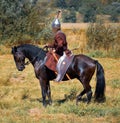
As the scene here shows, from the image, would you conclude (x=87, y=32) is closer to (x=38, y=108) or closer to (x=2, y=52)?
(x=2, y=52)

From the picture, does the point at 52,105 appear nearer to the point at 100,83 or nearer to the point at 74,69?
the point at 74,69

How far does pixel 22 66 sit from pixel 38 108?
1237mm

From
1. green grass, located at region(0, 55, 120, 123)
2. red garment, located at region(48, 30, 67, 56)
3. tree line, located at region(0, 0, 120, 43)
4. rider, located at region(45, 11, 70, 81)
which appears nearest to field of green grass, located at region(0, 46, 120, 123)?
green grass, located at region(0, 55, 120, 123)

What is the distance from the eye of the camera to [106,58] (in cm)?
2183

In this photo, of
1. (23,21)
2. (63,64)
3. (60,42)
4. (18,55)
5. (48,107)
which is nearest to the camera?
(48,107)

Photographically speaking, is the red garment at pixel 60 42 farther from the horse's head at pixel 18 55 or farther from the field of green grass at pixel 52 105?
the field of green grass at pixel 52 105

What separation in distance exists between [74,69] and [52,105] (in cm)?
104

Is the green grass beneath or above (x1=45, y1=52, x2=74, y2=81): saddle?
beneath

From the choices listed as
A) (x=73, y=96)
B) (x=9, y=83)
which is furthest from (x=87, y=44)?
(x=73, y=96)

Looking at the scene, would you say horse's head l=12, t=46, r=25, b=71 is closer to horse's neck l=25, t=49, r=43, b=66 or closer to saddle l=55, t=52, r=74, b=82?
horse's neck l=25, t=49, r=43, b=66

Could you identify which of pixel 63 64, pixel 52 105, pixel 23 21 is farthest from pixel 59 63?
pixel 23 21

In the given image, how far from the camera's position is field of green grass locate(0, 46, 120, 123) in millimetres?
9383

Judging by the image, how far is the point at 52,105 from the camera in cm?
1095

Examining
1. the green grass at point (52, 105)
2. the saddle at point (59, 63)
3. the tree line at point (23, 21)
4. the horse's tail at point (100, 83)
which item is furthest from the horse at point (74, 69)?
the tree line at point (23, 21)
